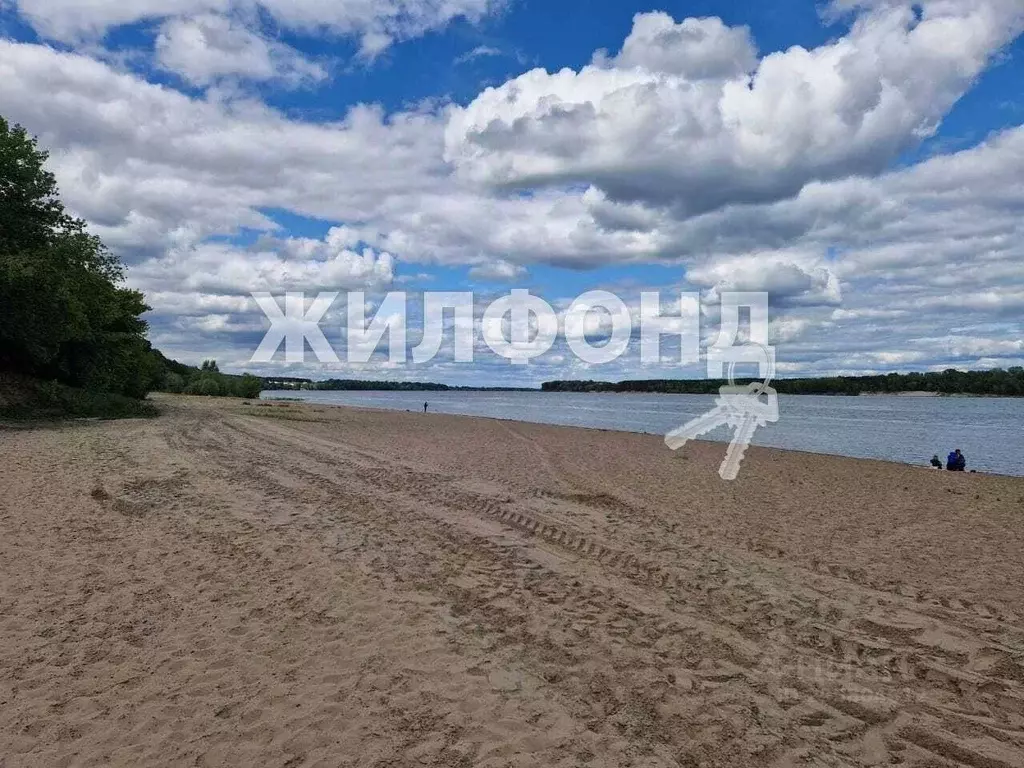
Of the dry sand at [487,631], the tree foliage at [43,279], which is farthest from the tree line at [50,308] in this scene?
the dry sand at [487,631]

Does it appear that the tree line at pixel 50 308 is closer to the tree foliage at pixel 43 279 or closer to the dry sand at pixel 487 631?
the tree foliage at pixel 43 279

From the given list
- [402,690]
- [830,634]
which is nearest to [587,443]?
[830,634]

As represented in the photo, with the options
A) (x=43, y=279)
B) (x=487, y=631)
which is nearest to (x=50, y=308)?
(x=43, y=279)

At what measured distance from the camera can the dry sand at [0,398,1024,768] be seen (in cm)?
402

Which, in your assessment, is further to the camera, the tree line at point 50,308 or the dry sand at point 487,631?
the tree line at point 50,308

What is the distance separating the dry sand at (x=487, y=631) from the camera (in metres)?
4.02

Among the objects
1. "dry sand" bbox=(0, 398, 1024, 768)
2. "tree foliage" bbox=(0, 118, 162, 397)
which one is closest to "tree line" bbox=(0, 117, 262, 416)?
"tree foliage" bbox=(0, 118, 162, 397)

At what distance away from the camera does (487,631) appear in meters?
5.67

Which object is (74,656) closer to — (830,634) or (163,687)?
(163,687)

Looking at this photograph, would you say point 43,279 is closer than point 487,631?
No

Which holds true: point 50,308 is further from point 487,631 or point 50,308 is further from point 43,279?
point 487,631

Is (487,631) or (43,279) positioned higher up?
(43,279)

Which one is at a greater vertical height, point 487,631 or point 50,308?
point 50,308

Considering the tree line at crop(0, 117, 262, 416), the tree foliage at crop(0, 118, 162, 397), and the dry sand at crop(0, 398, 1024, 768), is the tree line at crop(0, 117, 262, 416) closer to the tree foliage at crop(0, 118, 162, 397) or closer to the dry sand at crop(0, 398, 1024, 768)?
the tree foliage at crop(0, 118, 162, 397)
